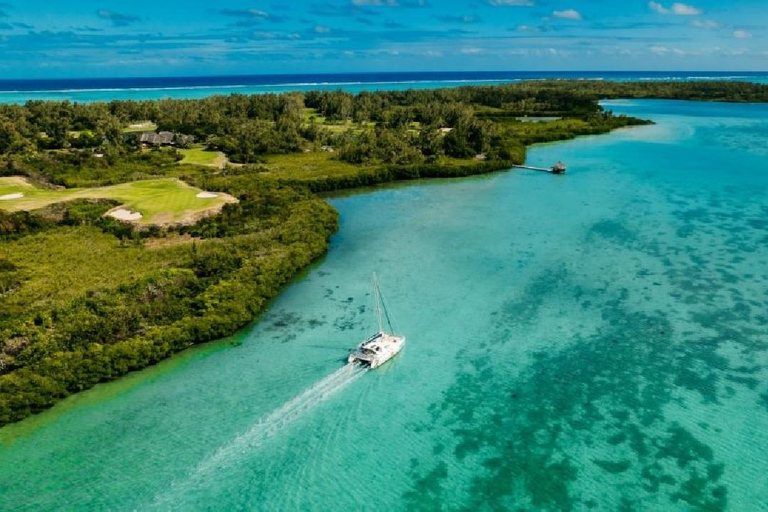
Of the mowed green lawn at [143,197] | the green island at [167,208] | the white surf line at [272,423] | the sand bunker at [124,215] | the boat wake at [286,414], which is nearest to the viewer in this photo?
the white surf line at [272,423]

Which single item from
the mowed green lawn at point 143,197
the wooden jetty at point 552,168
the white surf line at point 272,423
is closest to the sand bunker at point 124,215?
the mowed green lawn at point 143,197

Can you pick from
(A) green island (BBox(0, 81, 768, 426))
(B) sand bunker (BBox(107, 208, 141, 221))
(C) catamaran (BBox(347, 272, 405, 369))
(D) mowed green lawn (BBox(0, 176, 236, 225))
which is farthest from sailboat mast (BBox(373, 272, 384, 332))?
(B) sand bunker (BBox(107, 208, 141, 221))

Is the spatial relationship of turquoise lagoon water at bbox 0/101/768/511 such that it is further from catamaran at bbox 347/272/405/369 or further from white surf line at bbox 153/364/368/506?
catamaran at bbox 347/272/405/369

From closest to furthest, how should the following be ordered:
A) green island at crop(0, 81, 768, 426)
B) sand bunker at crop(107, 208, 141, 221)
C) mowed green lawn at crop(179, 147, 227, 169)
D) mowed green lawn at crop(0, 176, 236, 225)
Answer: green island at crop(0, 81, 768, 426) → sand bunker at crop(107, 208, 141, 221) → mowed green lawn at crop(0, 176, 236, 225) → mowed green lawn at crop(179, 147, 227, 169)

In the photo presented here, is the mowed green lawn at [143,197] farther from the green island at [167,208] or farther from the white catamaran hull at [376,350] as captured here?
the white catamaran hull at [376,350]

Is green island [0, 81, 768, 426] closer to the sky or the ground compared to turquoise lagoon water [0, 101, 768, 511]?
closer to the sky
